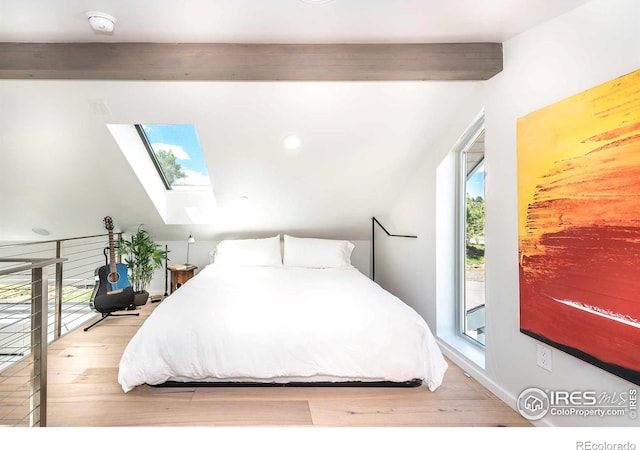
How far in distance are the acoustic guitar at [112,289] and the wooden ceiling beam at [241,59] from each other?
174 centimetres

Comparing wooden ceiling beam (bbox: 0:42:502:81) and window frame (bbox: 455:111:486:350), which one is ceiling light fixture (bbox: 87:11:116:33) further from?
window frame (bbox: 455:111:486:350)

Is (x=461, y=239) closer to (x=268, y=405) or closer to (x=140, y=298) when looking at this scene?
(x=268, y=405)

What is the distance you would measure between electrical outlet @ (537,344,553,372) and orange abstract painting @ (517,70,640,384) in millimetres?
65

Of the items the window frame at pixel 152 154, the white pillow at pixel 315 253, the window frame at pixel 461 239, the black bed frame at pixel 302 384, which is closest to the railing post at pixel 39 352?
the black bed frame at pixel 302 384

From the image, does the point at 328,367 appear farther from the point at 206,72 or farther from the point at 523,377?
the point at 206,72

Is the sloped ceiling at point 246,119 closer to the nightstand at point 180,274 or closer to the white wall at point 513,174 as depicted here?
the white wall at point 513,174

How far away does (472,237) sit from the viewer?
9.54ft

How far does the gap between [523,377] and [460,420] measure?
16.7 inches

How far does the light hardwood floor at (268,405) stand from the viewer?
1.90 meters

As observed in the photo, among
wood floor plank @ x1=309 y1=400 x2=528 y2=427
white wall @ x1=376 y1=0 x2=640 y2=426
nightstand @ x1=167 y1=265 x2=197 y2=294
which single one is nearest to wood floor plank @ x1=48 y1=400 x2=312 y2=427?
wood floor plank @ x1=309 y1=400 x2=528 y2=427

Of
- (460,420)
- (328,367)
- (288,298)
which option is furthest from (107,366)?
(460,420)

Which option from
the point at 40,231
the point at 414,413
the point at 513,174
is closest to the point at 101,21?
the point at 513,174

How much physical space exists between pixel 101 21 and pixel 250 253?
2.59 metres

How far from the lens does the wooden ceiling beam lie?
7.29 feet
